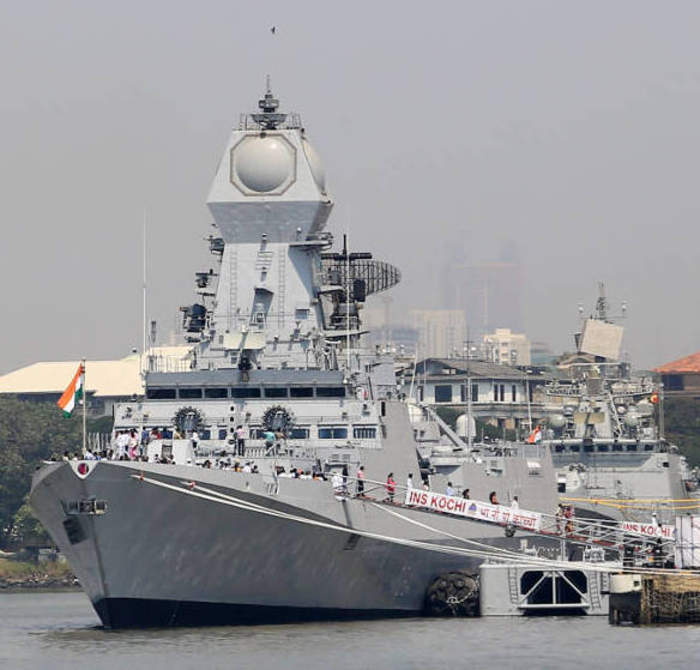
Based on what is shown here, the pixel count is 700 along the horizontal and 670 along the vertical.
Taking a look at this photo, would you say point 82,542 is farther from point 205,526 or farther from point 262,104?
point 262,104

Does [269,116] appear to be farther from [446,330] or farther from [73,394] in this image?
[446,330]

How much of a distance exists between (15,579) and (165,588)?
58.9m

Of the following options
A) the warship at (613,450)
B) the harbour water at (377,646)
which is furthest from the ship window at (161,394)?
the warship at (613,450)

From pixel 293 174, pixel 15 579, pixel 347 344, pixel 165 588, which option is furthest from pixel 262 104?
pixel 15 579

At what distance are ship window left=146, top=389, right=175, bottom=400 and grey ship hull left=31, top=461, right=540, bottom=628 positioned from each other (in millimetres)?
5636

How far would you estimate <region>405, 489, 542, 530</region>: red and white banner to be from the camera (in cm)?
6475

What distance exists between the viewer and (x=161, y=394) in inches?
2633

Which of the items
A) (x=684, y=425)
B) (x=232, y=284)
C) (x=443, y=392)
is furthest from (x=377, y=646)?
(x=443, y=392)

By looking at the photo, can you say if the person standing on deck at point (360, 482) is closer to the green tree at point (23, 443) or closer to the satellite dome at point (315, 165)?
the satellite dome at point (315, 165)

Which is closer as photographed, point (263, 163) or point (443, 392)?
point (263, 163)

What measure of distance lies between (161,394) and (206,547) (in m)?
8.20

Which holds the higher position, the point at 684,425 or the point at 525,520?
the point at 684,425

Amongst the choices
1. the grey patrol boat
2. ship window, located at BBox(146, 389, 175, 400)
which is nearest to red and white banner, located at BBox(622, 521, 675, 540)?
the grey patrol boat

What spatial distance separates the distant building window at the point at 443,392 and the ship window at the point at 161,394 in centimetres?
9659
